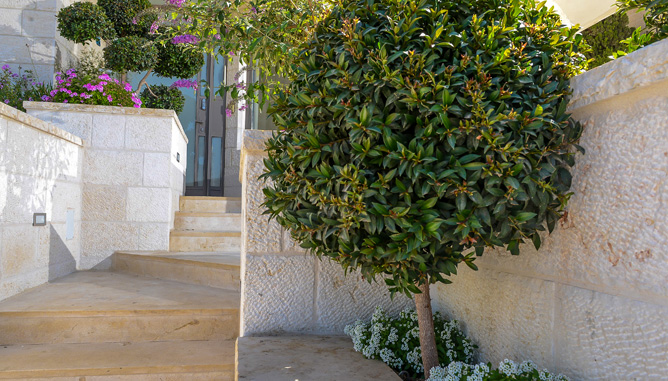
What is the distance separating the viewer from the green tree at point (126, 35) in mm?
4953

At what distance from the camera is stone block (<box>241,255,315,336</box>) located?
2.16 meters

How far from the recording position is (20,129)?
10.6 ft

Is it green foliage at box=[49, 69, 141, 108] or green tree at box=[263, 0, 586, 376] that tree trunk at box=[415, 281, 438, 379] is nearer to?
green tree at box=[263, 0, 586, 376]

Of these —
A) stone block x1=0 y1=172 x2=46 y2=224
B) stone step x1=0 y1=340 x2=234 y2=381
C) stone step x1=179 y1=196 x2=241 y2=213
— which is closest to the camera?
stone step x1=0 y1=340 x2=234 y2=381

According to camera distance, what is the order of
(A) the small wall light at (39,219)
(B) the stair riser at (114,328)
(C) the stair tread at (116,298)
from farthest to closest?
(A) the small wall light at (39,219) < (C) the stair tread at (116,298) < (B) the stair riser at (114,328)

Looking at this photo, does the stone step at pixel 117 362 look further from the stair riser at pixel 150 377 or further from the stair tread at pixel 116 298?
the stair tread at pixel 116 298

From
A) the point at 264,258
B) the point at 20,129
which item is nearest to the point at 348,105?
the point at 264,258

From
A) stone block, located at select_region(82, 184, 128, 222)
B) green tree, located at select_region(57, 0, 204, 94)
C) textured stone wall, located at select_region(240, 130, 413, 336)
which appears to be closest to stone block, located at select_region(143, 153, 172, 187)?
stone block, located at select_region(82, 184, 128, 222)

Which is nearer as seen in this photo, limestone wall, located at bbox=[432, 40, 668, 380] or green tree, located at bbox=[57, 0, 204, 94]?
limestone wall, located at bbox=[432, 40, 668, 380]

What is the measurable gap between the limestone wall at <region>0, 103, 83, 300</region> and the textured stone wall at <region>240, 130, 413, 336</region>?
1815 mm

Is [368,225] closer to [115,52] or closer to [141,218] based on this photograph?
[141,218]

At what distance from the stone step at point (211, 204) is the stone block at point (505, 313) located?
3.92 meters

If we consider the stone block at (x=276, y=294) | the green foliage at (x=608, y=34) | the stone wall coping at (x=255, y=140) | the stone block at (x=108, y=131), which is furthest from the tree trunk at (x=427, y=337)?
the stone block at (x=108, y=131)

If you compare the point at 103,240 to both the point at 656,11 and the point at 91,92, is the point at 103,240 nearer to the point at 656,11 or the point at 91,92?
the point at 91,92
